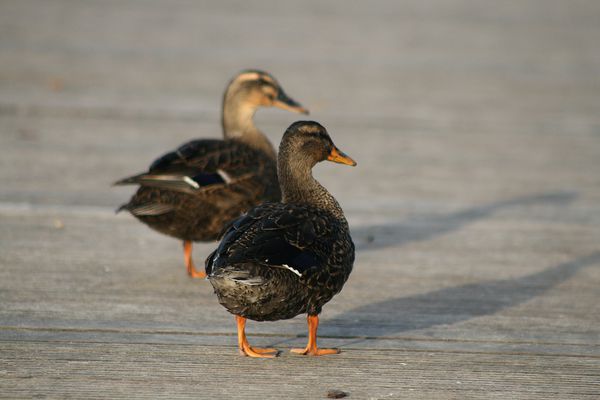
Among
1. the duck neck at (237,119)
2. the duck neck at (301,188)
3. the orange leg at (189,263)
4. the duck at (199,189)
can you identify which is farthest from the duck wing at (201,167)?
the duck neck at (301,188)

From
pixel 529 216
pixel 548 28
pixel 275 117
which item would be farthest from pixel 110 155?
pixel 548 28

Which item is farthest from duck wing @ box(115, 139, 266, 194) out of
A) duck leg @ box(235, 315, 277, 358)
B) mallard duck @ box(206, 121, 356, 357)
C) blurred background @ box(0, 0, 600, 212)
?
duck leg @ box(235, 315, 277, 358)

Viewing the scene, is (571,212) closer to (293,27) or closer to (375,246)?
(375,246)

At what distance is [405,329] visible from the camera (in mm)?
4727

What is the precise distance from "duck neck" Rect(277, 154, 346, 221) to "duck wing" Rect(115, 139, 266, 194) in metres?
0.80

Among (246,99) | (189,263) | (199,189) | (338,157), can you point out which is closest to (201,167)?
(199,189)

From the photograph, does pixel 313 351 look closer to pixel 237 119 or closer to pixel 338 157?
pixel 338 157

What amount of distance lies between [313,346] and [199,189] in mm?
1505

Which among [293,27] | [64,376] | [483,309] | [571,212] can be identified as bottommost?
[64,376]

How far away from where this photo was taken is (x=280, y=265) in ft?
13.5

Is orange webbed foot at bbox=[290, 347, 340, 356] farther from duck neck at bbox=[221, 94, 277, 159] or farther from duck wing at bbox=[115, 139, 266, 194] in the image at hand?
duck neck at bbox=[221, 94, 277, 159]

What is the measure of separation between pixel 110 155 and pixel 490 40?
611cm

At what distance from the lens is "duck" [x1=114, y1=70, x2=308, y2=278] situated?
5.52 metres

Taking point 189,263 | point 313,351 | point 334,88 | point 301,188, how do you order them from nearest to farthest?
point 313,351 < point 301,188 < point 189,263 < point 334,88
